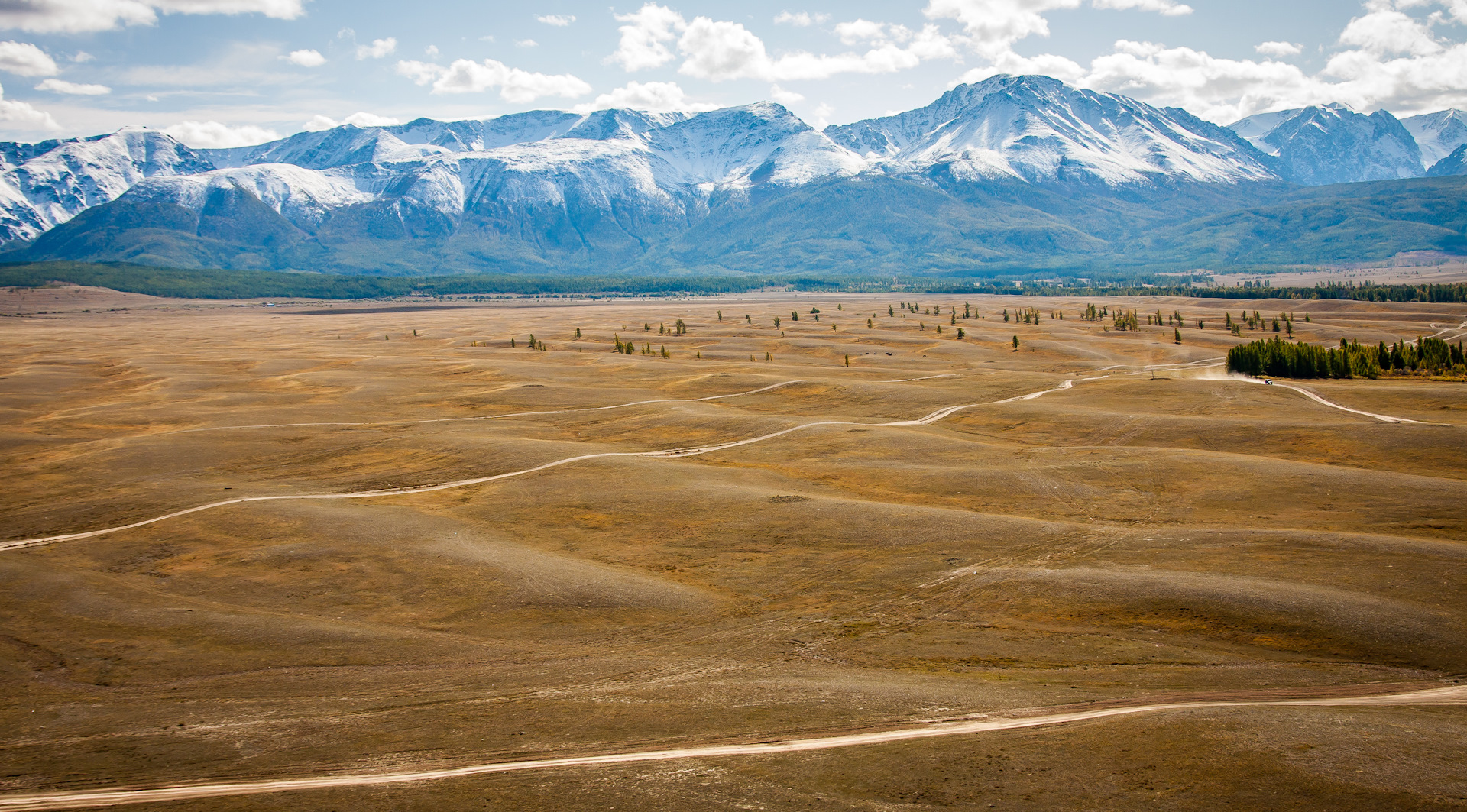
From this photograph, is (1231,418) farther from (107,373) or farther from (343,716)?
(107,373)

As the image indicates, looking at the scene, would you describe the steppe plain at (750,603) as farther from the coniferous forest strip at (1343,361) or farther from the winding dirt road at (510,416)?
the coniferous forest strip at (1343,361)

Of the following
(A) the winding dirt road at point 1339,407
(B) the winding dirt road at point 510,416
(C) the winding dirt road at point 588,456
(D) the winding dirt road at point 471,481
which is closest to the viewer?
(D) the winding dirt road at point 471,481

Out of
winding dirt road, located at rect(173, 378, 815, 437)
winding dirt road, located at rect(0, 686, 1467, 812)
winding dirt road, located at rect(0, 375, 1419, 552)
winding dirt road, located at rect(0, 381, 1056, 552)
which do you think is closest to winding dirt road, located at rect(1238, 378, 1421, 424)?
winding dirt road, located at rect(0, 375, 1419, 552)

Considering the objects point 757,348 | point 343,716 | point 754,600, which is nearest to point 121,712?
point 343,716

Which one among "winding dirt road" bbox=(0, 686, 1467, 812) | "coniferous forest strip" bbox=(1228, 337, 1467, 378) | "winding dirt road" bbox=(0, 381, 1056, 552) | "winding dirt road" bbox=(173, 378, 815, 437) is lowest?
"winding dirt road" bbox=(0, 686, 1467, 812)

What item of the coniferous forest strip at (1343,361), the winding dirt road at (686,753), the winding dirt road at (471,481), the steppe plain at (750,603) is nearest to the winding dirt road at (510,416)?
the steppe plain at (750,603)

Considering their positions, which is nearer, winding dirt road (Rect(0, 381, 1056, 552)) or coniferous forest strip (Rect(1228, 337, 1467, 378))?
winding dirt road (Rect(0, 381, 1056, 552))

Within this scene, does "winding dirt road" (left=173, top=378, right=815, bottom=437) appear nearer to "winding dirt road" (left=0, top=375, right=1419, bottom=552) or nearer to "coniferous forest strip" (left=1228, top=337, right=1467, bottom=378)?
"winding dirt road" (left=0, top=375, right=1419, bottom=552)
